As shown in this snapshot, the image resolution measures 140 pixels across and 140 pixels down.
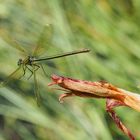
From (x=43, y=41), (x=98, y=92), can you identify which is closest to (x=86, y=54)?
(x=43, y=41)

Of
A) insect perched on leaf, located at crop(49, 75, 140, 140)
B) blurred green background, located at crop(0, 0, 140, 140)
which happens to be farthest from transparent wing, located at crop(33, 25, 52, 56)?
insect perched on leaf, located at crop(49, 75, 140, 140)

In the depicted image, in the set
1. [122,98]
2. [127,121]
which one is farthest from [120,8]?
[122,98]

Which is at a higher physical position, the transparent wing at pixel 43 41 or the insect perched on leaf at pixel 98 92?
the transparent wing at pixel 43 41

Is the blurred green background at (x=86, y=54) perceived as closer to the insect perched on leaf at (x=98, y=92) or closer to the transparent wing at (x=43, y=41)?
the transparent wing at (x=43, y=41)

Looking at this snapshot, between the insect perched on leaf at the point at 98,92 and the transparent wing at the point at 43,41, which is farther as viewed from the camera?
the transparent wing at the point at 43,41

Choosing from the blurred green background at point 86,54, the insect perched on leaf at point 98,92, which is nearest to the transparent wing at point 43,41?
the blurred green background at point 86,54

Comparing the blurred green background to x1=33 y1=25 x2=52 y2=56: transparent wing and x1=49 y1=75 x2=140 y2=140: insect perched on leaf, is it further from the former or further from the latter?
x1=49 y1=75 x2=140 y2=140: insect perched on leaf

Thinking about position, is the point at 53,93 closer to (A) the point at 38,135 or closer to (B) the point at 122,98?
(A) the point at 38,135

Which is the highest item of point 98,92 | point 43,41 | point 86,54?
point 86,54

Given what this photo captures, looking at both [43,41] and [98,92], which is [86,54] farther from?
[98,92]
